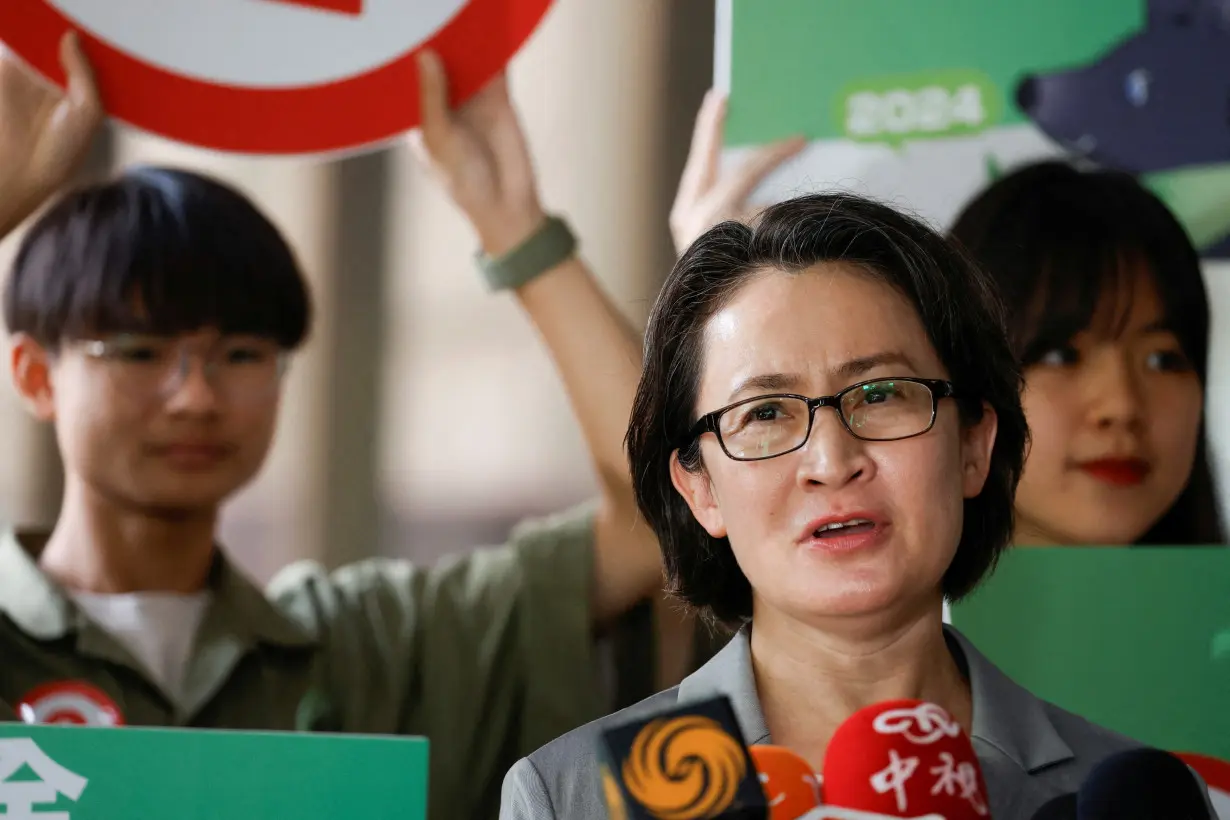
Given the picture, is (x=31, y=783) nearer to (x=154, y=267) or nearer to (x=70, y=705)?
(x=70, y=705)

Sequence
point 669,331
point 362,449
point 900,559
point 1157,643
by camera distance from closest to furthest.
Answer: point 900,559, point 669,331, point 1157,643, point 362,449

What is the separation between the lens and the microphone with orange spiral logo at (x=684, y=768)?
86cm

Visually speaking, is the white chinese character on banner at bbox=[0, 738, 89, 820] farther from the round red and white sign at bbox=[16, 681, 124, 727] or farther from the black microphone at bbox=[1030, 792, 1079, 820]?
the black microphone at bbox=[1030, 792, 1079, 820]

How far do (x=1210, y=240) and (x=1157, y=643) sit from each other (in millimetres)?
429

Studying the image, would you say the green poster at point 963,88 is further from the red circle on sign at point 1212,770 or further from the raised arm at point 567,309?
the red circle on sign at point 1212,770

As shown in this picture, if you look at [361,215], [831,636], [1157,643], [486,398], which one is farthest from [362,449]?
[1157,643]

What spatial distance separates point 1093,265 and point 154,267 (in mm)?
979

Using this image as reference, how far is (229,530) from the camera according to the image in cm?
144

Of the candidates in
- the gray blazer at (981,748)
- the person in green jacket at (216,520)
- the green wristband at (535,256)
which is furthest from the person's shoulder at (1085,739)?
the green wristband at (535,256)

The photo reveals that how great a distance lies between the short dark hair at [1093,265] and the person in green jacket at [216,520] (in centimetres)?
41

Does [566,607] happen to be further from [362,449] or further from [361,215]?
[361,215]

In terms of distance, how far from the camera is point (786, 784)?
0.89 meters

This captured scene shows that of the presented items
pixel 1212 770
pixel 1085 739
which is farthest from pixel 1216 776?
pixel 1085 739

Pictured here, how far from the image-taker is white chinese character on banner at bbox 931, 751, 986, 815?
2.90 ft
